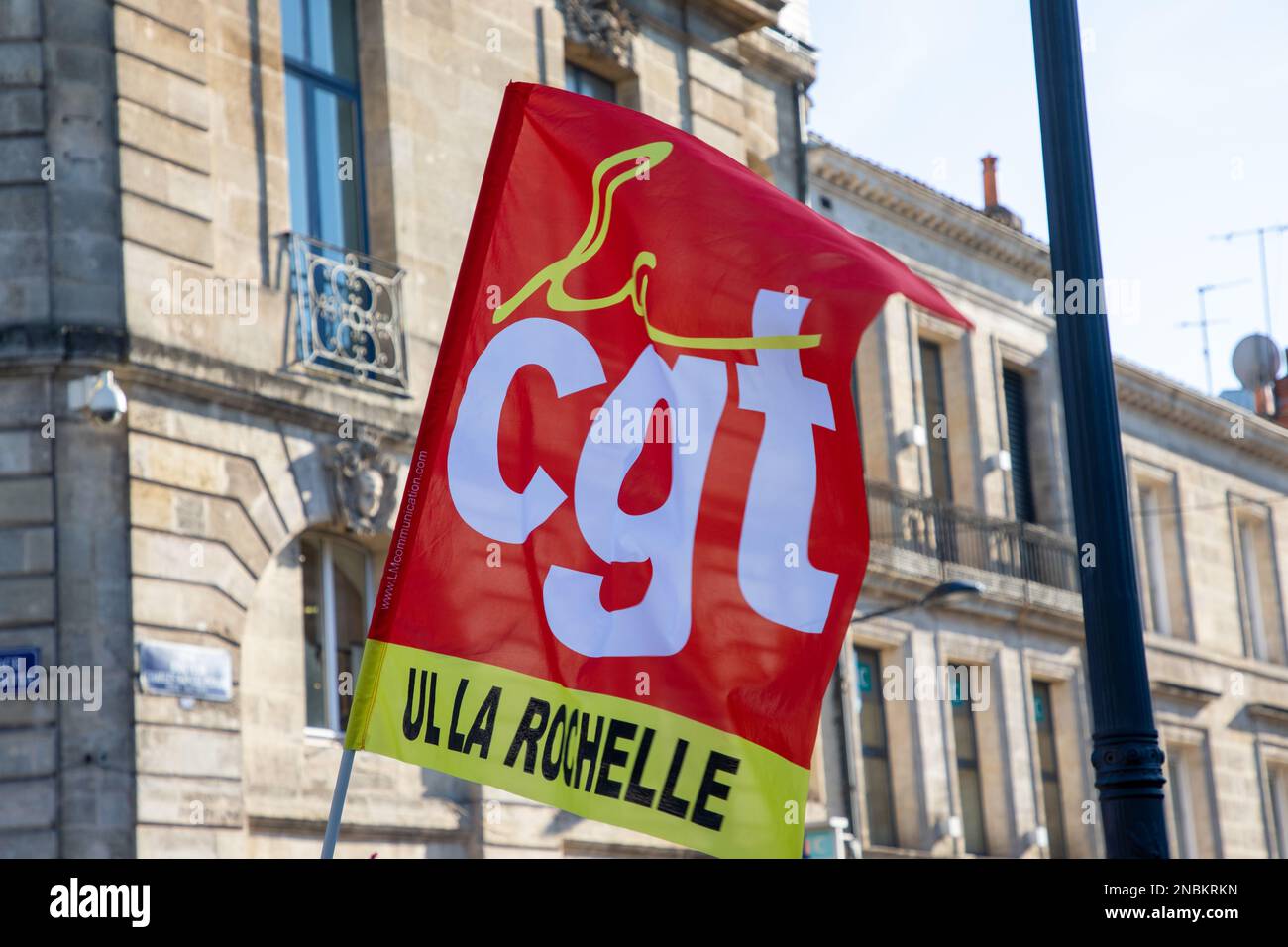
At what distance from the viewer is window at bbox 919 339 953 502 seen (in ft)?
91.5

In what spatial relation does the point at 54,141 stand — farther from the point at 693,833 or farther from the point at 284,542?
the point at 693,833

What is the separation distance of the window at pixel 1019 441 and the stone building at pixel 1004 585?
0.04m

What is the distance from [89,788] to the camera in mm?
14383

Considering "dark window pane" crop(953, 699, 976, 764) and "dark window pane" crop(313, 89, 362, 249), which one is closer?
"dark window pane" crop(313, 89, 362, 249)

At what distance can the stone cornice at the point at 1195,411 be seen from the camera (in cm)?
3297

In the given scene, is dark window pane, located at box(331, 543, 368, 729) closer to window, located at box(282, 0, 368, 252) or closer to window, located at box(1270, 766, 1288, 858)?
window, located at box(282, 0, 368, 252)

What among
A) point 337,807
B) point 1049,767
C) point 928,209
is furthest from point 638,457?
point 1049,767

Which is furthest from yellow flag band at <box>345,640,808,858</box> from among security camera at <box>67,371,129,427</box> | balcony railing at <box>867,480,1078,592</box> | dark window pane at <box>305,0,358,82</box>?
balcony railing at <box>867,480,1078,592</box>

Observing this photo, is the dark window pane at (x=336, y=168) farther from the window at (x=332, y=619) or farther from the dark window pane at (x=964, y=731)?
the dark window pane at (x=964, y=731)

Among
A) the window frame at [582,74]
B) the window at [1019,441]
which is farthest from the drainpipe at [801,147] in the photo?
the window at [1019,441]

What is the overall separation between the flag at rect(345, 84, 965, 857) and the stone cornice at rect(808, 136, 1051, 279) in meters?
18.9

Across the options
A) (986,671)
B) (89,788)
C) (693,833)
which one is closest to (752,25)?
(986,671)

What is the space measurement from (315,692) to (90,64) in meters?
5.27

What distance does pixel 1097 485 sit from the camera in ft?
23.5
